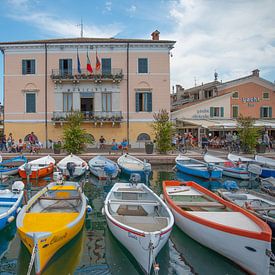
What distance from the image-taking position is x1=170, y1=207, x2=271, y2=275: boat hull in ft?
20.8

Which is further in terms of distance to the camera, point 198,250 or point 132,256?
point 198,250

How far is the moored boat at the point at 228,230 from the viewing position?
6387 millimetres

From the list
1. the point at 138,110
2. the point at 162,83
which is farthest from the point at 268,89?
the point at 138,110

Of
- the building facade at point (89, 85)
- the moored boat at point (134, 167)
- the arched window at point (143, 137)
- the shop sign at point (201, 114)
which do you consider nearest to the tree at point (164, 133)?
the moored boat at point (134, 167)

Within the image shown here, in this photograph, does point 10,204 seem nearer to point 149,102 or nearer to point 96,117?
point 96,117

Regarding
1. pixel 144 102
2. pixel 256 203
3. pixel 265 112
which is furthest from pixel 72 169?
pixel 265 112

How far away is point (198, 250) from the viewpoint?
8164 mm

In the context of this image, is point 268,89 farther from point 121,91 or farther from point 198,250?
point 198,250

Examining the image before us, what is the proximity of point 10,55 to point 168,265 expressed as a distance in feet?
104

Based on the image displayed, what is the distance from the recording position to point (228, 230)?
695 centimetres

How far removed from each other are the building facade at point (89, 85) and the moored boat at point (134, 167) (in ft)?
37.8

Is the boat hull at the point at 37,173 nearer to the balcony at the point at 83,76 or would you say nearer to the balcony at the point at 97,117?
the balcony at the point at 97,117

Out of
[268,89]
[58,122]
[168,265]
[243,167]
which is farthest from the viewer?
[268,89]

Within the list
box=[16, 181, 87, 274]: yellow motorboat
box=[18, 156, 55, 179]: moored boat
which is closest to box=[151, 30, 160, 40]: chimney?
box=[18, 156, 55, 179]: moored boat
